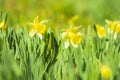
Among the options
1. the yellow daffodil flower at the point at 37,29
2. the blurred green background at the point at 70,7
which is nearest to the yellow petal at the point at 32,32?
the yellow daffodil flower at the point at 37,29

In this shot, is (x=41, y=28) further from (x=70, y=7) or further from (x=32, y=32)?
(x=70, y=7)

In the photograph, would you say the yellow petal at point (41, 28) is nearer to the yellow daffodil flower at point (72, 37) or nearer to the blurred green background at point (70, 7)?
the yellow daffodil flower at point (72, 37)

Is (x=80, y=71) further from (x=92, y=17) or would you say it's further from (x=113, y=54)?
(x=92, y=17)

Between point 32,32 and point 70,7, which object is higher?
point 70,7

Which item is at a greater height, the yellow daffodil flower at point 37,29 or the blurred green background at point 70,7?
the blurred green background at point 70,7

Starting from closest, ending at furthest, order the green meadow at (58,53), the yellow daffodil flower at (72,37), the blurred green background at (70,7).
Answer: the green meadow at (58,53), the yellow daffodil flower at (72,37), the blurred green background at (70,7)

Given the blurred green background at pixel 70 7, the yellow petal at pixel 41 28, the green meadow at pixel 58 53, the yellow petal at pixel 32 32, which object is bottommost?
the green meadow at pixel 58 53

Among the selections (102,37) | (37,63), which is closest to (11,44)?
(37,63)

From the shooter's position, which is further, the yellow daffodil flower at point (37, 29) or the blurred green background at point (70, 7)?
the blurred green background at point (70, 7)

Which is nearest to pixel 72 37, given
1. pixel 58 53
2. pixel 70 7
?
pixel 58 53

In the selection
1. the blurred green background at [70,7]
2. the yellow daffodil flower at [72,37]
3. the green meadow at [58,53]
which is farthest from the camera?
the blurred green background at [70,7]
